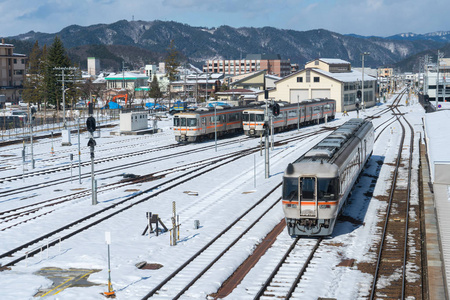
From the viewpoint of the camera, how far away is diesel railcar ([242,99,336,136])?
5831 centimetres

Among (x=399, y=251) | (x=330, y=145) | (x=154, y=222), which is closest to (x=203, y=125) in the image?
→ (x=330, y=145)

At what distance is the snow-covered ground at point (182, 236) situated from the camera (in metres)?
17.7

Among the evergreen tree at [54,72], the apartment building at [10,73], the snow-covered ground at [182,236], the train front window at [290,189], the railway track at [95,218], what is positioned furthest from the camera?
the apartment building at [10,73]

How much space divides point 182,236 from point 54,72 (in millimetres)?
82062

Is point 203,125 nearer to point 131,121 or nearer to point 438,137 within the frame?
Result: point 131,121

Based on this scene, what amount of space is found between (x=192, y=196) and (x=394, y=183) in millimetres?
12183

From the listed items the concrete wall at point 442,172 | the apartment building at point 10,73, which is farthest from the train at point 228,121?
the apartment building at point 10,73

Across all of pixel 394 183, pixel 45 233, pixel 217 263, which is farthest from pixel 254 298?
pixel 394 183

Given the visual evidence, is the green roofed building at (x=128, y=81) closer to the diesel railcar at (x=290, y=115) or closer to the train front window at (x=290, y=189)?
the diesel railcar at (x=290, y=115)

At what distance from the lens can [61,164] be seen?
151 ft

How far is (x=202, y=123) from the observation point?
54969 mm

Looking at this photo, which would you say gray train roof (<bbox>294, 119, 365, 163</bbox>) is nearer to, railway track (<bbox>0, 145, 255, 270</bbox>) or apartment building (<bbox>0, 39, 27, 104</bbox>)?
railway track (<bbox>0, 145, 255, 270</bbox>)

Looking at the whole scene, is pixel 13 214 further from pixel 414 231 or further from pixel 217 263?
pixel 414 231

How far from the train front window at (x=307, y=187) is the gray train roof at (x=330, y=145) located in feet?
4.51
